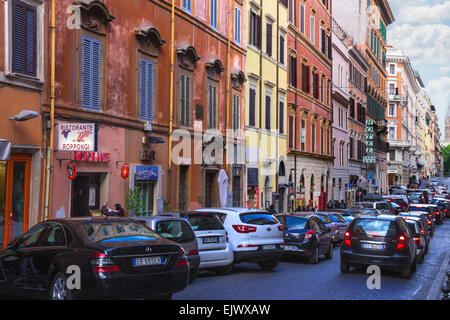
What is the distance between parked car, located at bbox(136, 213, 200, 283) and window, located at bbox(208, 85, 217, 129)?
47.5 feet

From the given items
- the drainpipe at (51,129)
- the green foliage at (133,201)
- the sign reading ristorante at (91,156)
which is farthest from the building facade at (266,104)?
the drainpipe at (51,129)

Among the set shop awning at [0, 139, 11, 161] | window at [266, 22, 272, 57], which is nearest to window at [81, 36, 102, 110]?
shop awning at [0, 139, 11, 161]

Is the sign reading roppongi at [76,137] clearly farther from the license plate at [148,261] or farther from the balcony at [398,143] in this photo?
the balcony at [398,143]

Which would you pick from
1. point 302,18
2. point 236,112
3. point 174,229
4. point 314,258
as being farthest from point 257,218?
point 302,18

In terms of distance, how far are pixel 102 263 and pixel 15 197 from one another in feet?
25.5

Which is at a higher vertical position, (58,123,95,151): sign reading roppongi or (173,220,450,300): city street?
(58,123,95,151): sign reading roppongi

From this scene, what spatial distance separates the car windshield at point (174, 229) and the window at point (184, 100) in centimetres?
1176

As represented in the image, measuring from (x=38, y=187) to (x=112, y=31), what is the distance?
5.84m

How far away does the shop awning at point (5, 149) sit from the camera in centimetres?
1422

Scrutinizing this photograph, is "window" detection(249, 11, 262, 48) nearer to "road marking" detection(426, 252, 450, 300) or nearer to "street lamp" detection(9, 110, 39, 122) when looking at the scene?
"road marking" detection(426, 252, 450, 300)

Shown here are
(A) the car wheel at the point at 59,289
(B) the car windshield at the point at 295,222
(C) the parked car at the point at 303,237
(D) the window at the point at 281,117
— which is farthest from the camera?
(D) the window at the point at 281,117

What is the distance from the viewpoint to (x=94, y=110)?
1839 centimetres

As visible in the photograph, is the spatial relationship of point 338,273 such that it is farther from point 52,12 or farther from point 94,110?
point 52,12

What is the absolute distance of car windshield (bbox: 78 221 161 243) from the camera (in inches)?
366
